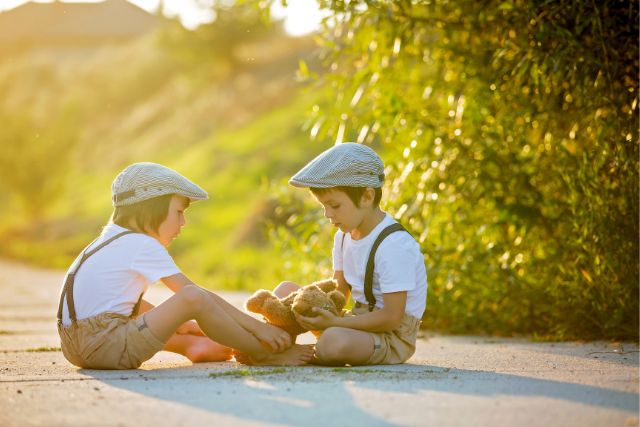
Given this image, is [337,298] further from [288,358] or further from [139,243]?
[139,243]

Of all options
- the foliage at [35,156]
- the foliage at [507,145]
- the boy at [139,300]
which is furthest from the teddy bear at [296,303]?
the foliage at [35,156]

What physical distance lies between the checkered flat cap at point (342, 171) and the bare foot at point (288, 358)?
94cm

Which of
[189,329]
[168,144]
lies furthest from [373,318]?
[168,144]

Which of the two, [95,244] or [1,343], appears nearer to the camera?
[95,244]

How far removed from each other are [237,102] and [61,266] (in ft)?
55.8

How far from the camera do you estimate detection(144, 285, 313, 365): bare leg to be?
192 inches

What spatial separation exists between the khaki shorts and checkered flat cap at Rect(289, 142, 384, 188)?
3.95ft

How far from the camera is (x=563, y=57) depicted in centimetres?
639

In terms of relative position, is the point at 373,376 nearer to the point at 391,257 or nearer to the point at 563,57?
the point at 391,257

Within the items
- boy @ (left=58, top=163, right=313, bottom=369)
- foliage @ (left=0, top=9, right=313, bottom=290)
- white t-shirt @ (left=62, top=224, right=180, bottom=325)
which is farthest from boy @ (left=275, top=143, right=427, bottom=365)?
foliage @ (left=0, top=9, right=313, bottom=290)

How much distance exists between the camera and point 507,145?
7.32 meters

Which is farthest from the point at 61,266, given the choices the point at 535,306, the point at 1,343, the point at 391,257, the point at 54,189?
the point at 391,257

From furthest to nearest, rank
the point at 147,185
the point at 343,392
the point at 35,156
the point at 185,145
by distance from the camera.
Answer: the point at 185,145
the point at 35,156
the point at 147,185
the point at 343,392

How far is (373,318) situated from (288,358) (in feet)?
1.80
